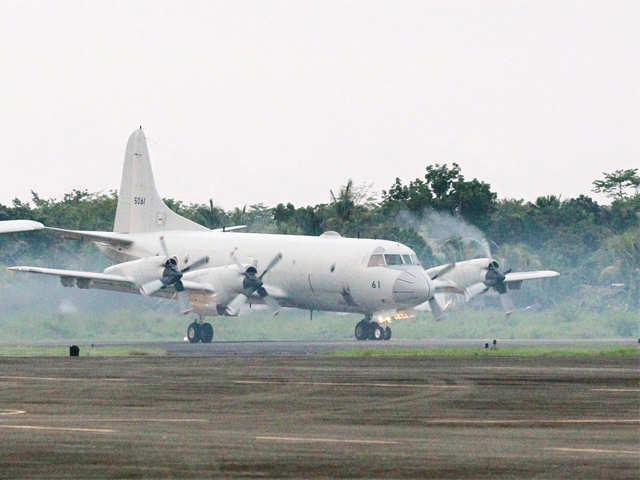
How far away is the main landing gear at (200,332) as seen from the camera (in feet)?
241

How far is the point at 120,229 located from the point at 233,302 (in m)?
14.8

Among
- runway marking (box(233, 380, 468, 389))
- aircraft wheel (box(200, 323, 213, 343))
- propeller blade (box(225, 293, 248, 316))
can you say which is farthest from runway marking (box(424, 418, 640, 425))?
aircraft wheel (box(200, 323, 213, 343))

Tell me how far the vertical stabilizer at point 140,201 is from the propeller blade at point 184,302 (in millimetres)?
10221

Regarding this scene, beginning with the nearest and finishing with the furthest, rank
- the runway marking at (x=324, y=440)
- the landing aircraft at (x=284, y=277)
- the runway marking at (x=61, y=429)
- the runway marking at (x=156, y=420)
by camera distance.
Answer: the runway marking at (x=324, y=440), the runway marking at (x=61, y=429), the runway marking at (x=156, y=420), the landing aircraft at (x=284, y=277)

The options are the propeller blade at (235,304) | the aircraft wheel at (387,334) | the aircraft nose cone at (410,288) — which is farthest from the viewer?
the aircraft wheel at (387,334)

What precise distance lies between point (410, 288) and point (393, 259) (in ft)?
6.60

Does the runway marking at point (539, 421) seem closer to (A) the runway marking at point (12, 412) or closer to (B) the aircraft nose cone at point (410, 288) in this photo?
(A) the runway marking at point (12, 412)

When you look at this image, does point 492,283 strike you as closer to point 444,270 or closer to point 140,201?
point 444,270

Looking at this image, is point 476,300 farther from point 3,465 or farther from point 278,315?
point 3,465

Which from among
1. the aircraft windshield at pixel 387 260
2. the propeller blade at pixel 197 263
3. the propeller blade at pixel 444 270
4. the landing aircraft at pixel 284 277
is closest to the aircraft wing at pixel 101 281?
the landing aircraft at pixel 284 277

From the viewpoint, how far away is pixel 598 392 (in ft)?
90.1

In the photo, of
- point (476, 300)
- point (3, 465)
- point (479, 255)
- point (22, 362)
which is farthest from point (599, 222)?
point (3, 465)

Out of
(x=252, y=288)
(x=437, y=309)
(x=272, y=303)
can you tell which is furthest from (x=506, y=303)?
(x=252, y=288)

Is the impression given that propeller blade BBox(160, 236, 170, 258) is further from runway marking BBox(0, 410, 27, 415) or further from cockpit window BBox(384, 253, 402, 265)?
runway marking BBox(0, 410, 27, 415)
